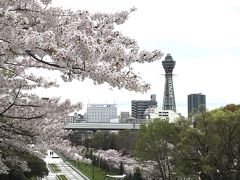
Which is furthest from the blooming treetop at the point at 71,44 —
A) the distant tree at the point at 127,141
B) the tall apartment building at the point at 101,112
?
the tall apartment building at the point at 101,112

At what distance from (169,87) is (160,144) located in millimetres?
128794

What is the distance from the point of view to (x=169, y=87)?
164 meters

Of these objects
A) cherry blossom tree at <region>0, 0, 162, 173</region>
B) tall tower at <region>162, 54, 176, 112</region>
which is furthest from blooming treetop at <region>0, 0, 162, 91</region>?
tall tower at <region>162, 54, 176, 112</region>

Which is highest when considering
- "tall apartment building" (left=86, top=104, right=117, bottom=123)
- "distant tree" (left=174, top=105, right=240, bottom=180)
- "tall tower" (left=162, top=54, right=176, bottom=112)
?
"tall tower" (left=162, top=54, right=176, bottom=112)

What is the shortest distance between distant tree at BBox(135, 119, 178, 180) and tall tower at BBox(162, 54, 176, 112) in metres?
123

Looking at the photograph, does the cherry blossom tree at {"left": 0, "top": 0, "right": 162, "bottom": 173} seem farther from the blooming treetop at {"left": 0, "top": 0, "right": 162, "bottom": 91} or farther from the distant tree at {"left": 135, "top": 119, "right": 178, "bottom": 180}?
the distant tree at {"left": 135, "top": 119, "right": 178, "bottom": 180}

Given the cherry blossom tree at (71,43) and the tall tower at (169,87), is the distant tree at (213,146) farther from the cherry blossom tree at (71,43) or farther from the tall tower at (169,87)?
the tall tower at (169,87)

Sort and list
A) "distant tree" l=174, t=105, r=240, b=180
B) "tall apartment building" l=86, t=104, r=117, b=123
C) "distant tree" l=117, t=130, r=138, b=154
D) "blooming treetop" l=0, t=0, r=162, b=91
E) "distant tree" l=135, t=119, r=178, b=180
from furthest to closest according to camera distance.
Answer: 1. "tall apartment building" l=86, t=104, r=117, b=123
2. "distant tree" l=117, t=130, r=138, b=154
3. "distant tree" l=135, t=119, r=178, b=180
4. "distant tree" l=174, t=105, r=240, b=180
5. "blooming treetop" l=0, t=0, r=162, b=91

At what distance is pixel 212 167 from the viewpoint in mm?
28141

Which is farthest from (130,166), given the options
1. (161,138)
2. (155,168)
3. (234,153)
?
(234,153)

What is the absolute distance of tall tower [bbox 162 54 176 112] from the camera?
160375 mm

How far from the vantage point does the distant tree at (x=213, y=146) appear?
93.0 feet

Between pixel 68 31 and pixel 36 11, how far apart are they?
962 millimetres

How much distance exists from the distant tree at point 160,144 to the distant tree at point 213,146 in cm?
484
